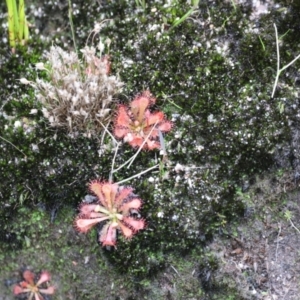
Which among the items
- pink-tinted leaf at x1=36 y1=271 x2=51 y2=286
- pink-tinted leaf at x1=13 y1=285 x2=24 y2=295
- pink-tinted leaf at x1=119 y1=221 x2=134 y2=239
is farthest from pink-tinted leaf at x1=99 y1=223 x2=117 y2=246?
pink-tinted leaf at x1=13 y1=285 x2=24 y2=295

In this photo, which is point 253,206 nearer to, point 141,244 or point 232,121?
point 232,121

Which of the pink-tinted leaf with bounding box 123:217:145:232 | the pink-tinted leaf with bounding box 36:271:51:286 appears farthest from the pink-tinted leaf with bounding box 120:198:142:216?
the pink-tinted leaf with bounding box 36:271:51:286

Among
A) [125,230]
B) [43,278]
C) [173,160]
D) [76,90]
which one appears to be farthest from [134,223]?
[76,90]

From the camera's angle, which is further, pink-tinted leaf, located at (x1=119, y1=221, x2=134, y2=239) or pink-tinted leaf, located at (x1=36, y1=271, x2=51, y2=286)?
pink-tinted leaf, located at (x1=36, y1=271, x2=51, y2=286)

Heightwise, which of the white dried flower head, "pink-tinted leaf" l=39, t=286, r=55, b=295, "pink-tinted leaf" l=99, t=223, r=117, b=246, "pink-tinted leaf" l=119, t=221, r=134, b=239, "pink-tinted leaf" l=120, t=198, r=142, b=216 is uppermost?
the white dried flower head

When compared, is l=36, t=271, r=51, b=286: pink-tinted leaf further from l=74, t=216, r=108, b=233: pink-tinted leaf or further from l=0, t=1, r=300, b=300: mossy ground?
l=74, t=216, r=108, b=233: pink-tinted leaf

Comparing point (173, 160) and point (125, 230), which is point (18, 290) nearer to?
point (125, 230)

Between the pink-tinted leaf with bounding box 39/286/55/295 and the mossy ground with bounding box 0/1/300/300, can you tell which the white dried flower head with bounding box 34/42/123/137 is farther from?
the pink-tinted leaf with bounding box 39/286/55/295

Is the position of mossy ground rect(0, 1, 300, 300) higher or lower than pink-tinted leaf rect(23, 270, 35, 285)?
higher
